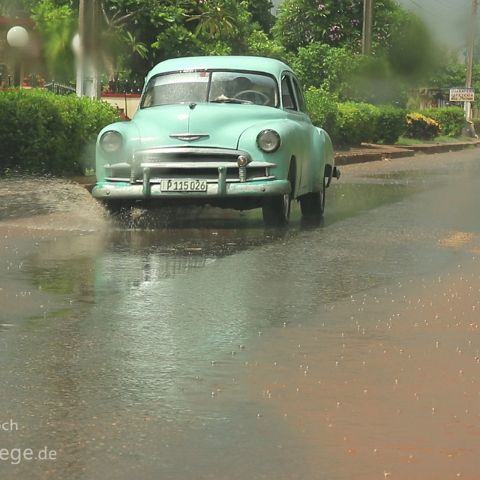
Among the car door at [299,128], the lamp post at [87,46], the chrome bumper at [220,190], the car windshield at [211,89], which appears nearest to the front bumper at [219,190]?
the chrome bumper at [220,190]

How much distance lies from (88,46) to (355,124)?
1199cm

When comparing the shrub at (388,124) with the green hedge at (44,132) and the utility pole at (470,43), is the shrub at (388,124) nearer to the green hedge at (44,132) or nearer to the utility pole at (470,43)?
the utility pole at (470,43)

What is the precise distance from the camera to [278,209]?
41.7ft

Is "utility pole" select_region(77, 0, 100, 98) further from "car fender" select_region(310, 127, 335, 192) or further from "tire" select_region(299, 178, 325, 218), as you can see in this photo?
"tire" select_region(299, 178, 325, 218)

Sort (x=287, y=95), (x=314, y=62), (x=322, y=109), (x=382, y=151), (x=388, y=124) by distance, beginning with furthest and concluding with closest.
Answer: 1. (x=314, y=62)
2. (x=388, y=124)
3. (x=382, y=151)
4. (x=322, y=109)
5. (x=287, y=95)

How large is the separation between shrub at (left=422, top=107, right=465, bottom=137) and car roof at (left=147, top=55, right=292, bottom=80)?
3475 cm

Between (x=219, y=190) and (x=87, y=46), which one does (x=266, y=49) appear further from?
(x=219, y=190)

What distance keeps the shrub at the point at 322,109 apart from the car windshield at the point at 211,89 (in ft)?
47.8

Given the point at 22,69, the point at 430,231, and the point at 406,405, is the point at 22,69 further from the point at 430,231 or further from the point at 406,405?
the point at 406,405

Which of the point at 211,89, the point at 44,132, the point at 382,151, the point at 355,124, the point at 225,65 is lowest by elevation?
the point at 382,151

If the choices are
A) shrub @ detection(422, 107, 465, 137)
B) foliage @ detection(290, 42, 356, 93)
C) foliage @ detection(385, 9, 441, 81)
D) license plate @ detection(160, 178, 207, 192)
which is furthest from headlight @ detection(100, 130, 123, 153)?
shrub @ detection(422, 107, 465, 137)

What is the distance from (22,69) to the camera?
4462cm

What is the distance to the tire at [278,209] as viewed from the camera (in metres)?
12.7

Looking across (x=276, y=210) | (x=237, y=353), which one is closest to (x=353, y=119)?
(x=276, y=210)
